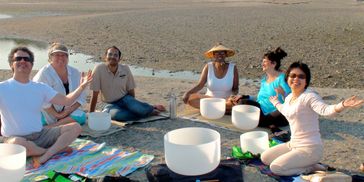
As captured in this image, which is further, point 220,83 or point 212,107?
point 220,83

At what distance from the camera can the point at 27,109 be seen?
4676 mm

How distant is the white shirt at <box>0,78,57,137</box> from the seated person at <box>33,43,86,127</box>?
927 millimetres

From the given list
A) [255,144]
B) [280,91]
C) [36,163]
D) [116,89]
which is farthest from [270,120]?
[36,163]

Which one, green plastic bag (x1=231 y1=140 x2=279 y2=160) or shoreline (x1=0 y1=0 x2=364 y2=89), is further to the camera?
shoreline (x1=0 y1=0 x2=364 y2=89)

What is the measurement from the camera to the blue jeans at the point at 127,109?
21.1 ft

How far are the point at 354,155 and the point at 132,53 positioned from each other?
10.4 metres

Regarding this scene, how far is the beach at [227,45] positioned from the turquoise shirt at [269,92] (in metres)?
0.68

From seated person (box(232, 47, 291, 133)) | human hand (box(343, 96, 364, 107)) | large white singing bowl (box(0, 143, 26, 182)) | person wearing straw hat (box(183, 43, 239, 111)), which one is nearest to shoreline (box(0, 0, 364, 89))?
person wearing straw hat (box(183, 43, 239, 111))

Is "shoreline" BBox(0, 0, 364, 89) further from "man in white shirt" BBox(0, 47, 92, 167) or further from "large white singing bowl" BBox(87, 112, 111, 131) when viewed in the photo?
"man in white shirt" BBox(0, 47, 92, 167)

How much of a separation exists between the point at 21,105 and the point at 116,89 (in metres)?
2.05

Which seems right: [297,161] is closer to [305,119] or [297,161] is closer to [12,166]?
[305,119]

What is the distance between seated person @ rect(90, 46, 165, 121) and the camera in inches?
253

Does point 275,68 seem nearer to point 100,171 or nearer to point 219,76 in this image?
point 219,76

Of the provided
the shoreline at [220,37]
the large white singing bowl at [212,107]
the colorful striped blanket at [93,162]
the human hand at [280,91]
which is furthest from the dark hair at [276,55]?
the shoreline at [220,37]
